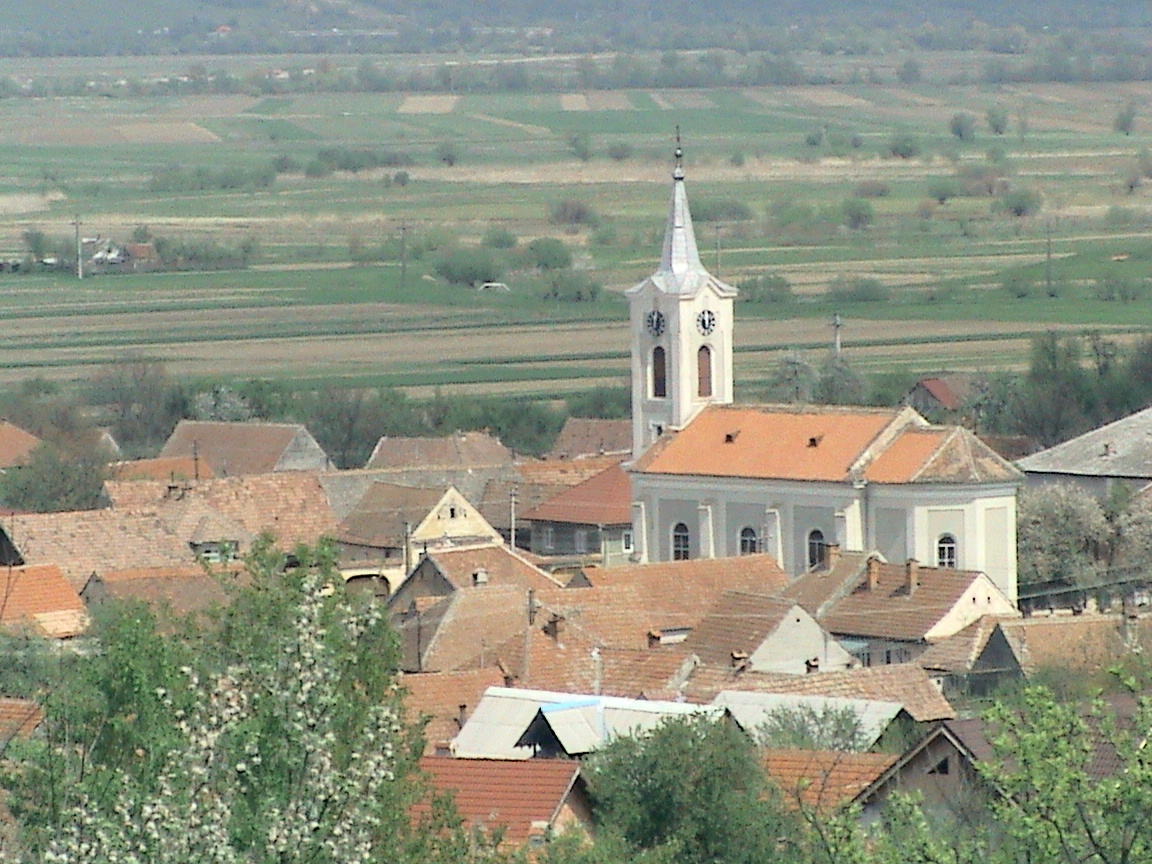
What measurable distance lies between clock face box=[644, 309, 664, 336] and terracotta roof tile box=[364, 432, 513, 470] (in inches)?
270

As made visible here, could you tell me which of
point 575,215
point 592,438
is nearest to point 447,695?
point 592,438

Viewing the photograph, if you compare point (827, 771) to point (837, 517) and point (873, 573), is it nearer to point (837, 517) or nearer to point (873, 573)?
point (873, 573)

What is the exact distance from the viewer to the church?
182 feet

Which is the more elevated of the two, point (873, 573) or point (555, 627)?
point (555, 627)

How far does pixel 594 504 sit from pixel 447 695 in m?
27.4

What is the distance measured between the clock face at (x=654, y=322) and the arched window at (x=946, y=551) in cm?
890

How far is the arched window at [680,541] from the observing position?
58.4 metres

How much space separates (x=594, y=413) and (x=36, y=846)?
75.8m

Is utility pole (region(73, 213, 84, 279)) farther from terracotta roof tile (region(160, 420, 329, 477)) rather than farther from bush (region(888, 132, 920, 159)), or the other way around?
terracotta roof tile (region(160, 420, 329, 477))

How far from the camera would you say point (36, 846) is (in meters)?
14.8

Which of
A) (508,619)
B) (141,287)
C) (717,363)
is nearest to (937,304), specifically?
(141,287)

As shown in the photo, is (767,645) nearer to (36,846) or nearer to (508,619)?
(508,619)

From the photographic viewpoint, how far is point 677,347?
6212cm

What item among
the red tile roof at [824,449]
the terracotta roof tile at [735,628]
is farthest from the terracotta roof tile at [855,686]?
the red tile roof at [824,449]
